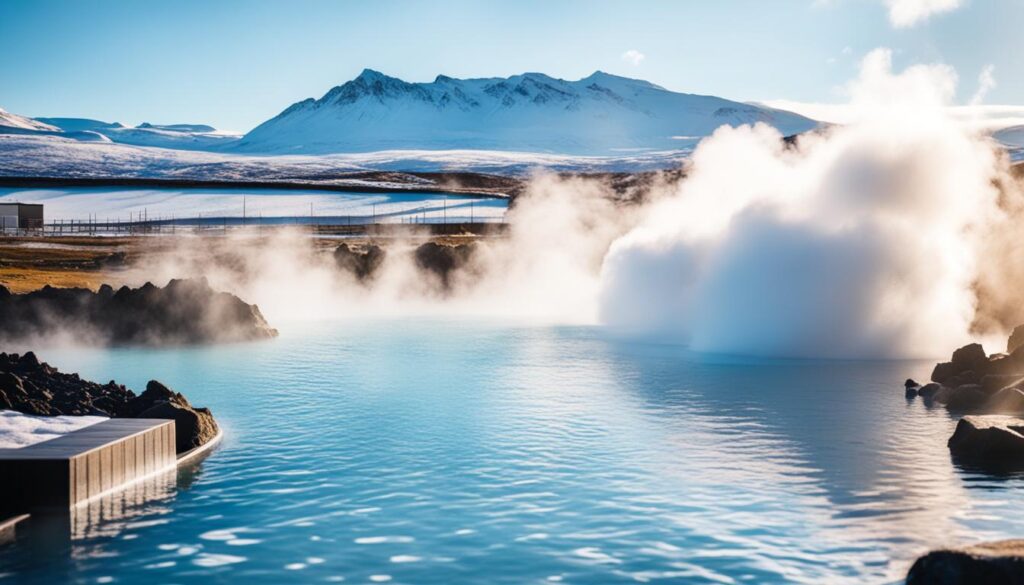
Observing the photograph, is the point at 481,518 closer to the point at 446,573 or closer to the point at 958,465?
the point at 446,573

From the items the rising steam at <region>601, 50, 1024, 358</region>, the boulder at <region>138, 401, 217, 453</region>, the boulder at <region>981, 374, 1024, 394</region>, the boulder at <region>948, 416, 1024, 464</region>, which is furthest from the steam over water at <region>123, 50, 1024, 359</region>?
the boulder at <region>138, 401, 217, 453</region>

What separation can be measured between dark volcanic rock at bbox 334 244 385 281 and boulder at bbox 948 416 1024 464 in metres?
43.4

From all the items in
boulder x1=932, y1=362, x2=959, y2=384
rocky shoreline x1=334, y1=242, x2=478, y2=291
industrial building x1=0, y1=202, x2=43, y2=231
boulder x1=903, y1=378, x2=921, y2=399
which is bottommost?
boulder x1=903, y1=378, x2=921, y2=399

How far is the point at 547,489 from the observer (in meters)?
14.7

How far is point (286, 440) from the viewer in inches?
707

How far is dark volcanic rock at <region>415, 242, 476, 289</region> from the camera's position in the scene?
59.0 m

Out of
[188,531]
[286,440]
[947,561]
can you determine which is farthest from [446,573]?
[286,440]

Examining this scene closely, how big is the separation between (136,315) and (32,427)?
20.4 m

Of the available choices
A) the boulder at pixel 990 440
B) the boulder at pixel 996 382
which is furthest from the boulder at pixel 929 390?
the boulder at pixel 990 440

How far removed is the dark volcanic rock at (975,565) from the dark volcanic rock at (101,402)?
11.1m

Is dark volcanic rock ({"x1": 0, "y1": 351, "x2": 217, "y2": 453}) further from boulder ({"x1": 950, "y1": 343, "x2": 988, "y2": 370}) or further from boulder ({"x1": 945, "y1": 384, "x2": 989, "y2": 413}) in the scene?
boulder ({"x1": 950, "y1": 343, "x2": 988, "y2": 370})

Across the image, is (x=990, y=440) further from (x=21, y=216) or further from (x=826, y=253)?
(x=21, y=216)

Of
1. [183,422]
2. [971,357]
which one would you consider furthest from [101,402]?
[971,357]

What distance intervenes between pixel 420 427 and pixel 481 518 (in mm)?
6346
